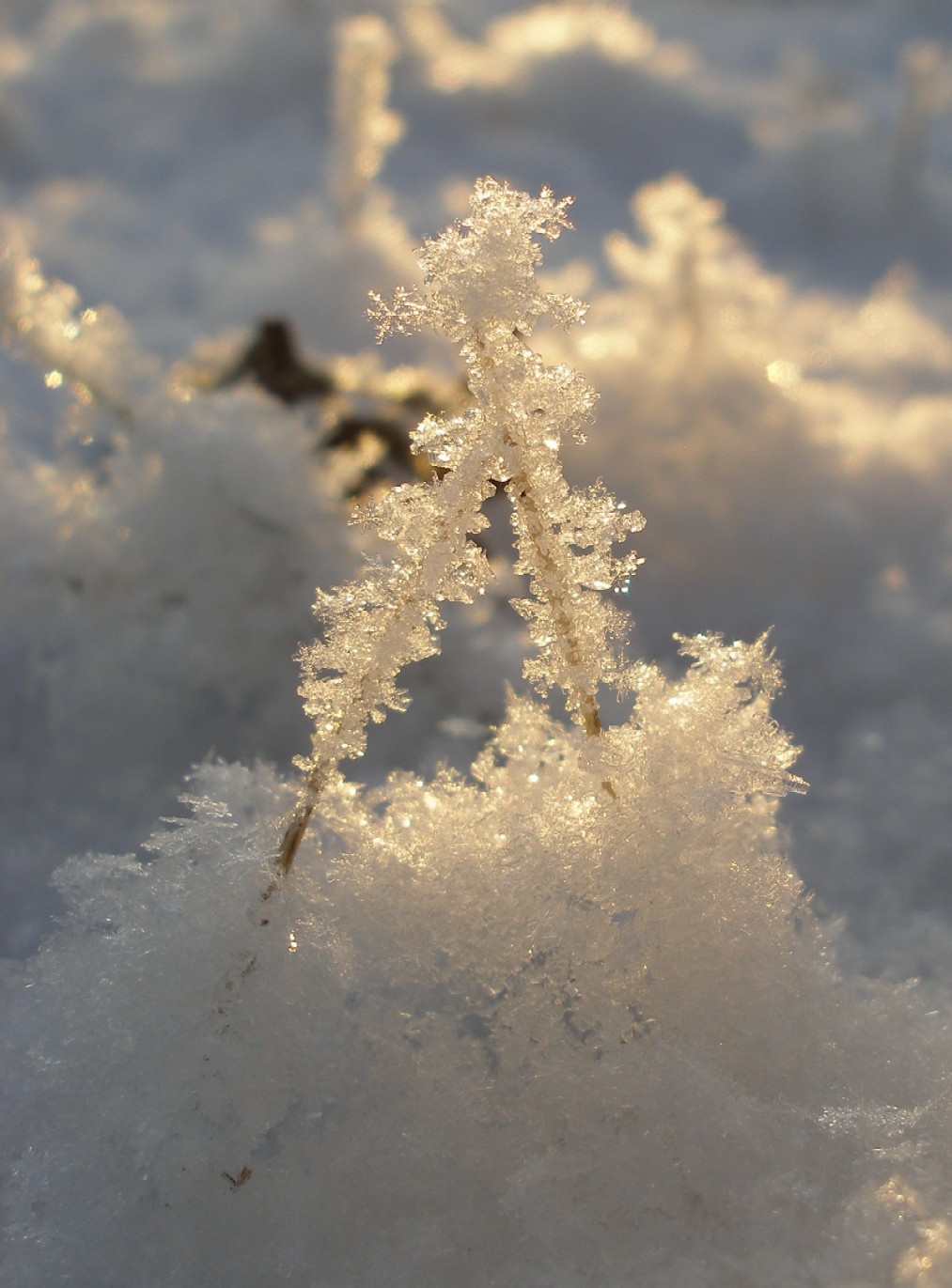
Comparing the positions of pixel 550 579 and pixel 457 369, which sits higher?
pixel 457 369

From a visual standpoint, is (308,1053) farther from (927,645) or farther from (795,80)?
(795,80)

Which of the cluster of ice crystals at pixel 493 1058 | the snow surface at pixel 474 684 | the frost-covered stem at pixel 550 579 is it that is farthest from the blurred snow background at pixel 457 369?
the frost-covered stem at pixel 550 579

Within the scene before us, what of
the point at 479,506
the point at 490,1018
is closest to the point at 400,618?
the point at 479,506

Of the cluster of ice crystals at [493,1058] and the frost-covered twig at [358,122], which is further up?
the frost-covered twig at [358,122]

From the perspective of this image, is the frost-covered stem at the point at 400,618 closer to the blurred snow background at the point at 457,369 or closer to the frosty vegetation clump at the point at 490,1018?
the frosty vegetation clump at the point at 490,1018

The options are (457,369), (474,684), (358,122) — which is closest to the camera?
(474,684)

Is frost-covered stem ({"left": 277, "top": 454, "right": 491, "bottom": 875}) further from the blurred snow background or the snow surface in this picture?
the blurred snow background

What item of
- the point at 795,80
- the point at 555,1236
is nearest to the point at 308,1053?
the point at 555,1236

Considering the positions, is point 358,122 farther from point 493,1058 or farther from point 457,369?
point 493,1058

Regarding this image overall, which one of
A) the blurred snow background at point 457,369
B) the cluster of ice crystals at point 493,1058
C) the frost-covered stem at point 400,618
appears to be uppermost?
the blurred snow background at point 457,369
